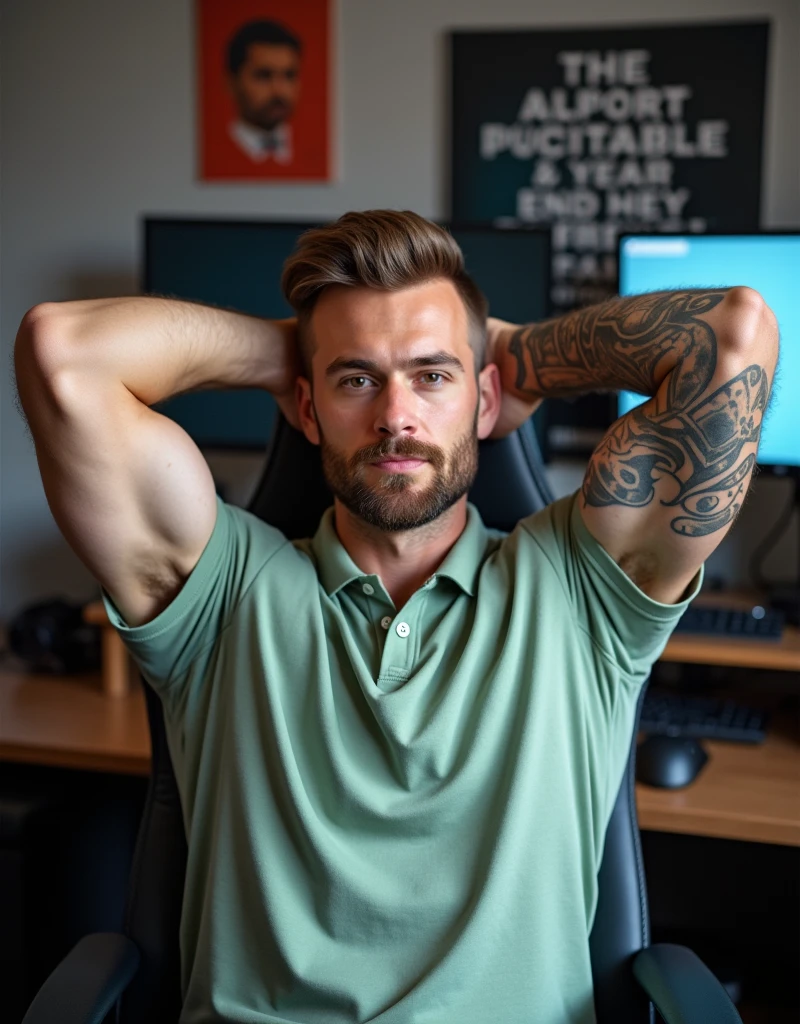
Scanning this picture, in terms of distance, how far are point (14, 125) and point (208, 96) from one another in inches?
17.1

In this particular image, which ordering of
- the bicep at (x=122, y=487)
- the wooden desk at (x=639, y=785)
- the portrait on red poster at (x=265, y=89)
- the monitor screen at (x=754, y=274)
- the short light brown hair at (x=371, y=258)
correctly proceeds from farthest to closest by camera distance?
the portrait on red poster at (x=265, y=89) < the monitor screen at (x=754, y=274) < the wooden desk at (x=639, y=785) < the short light brown hair at (x=371, y=258) < the bicep at (x=122, y=487)

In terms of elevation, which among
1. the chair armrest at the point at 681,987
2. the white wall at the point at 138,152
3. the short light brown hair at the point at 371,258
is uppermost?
the white wall at the point at 138,152

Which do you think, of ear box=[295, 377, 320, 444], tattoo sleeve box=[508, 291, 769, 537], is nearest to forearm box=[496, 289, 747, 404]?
tattoo sleeve box=[508, 291, 769, 537]

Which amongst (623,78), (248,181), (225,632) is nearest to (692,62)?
(623,78)

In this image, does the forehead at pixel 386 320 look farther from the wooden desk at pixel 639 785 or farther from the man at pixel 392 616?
the wooden desk at pixel 639 785

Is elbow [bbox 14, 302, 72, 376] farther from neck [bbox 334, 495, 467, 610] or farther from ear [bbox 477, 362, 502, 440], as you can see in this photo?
ear [bbox 477, 362, 502, 440]

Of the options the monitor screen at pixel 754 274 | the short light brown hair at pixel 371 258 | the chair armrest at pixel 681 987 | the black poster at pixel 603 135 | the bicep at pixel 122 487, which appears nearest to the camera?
the chair armrest at pixel 681 987

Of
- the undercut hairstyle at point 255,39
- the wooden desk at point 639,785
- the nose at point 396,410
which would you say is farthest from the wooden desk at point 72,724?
the undercut hairstyle at point 255,39

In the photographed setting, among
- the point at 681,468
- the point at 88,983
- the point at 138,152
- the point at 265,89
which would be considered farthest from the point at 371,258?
the point at 138,152

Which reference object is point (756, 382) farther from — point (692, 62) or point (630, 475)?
point (692, 62)

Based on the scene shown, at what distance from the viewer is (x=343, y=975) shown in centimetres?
107

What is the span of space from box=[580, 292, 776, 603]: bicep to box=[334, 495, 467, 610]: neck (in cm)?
18

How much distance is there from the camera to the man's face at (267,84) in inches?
80.3

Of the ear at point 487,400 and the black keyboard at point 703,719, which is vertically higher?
the ear at point 487,400
